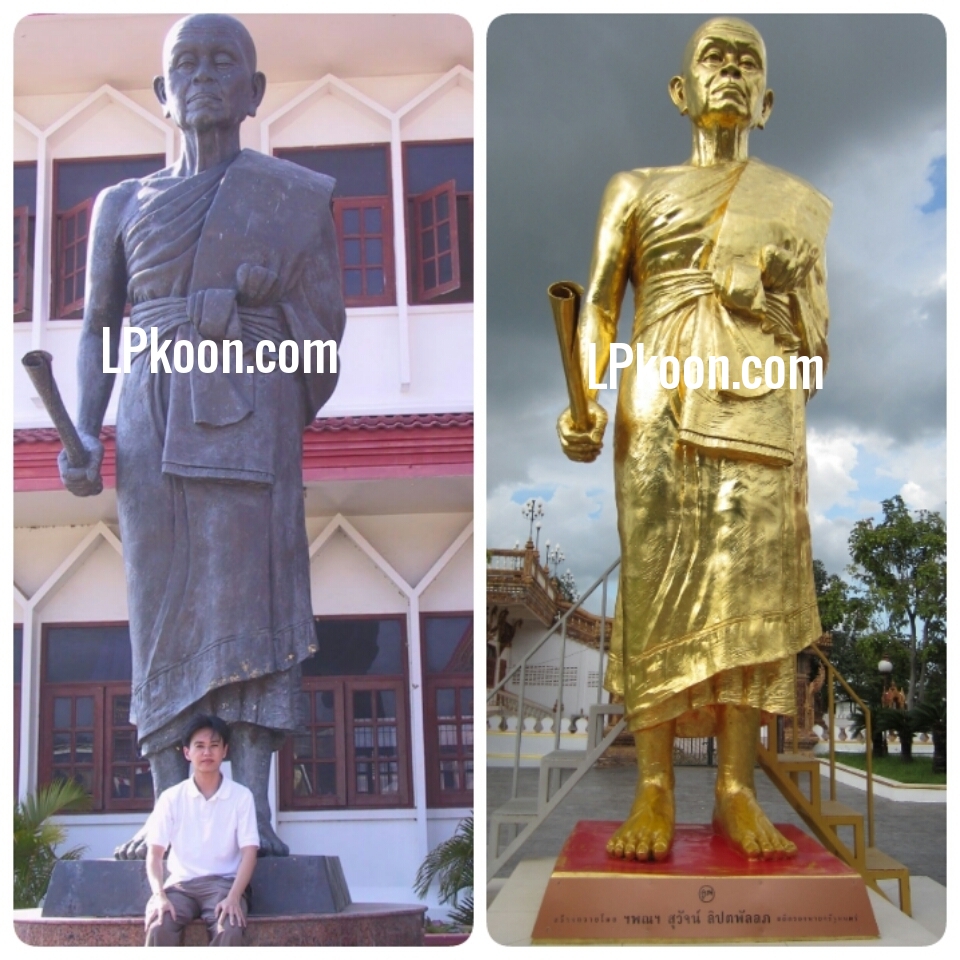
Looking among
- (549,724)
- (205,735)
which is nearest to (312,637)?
(205,735)

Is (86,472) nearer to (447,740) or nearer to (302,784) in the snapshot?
(302,784)

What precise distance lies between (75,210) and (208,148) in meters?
0.94

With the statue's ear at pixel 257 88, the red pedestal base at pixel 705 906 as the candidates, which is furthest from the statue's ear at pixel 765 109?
the red pedestal base at pixel 705 906

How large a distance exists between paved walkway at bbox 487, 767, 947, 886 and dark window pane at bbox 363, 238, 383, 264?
2.28 metres

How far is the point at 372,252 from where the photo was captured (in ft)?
16.0

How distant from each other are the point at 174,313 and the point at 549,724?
4.98 m

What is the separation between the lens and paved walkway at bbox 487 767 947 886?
18.4 ft

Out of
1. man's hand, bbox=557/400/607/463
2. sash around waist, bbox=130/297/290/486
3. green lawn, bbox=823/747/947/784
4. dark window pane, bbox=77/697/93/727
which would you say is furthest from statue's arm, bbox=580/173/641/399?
green lawn, bbox=823/747/947/784

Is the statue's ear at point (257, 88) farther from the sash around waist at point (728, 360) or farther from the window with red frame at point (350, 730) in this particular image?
the window with red frame at point (350, 730)

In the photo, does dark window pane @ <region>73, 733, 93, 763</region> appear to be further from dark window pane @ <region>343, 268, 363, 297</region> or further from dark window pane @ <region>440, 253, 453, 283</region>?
dark window pane @ <region>440, 253, 453, 283</region>

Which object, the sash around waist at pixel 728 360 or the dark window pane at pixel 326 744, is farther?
the dark window pane at pixel 326 744

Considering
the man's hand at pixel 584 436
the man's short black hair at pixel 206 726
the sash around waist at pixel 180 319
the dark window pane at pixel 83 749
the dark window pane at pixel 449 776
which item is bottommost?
the dark window pane at pixel 449 776

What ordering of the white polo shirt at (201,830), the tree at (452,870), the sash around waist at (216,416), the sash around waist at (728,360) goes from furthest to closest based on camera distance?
the tree at (452,870), the sash around waist at (216,416), the sash around waist at (728,360), the white polo shirt at (201,830)

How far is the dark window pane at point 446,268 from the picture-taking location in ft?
15.7
